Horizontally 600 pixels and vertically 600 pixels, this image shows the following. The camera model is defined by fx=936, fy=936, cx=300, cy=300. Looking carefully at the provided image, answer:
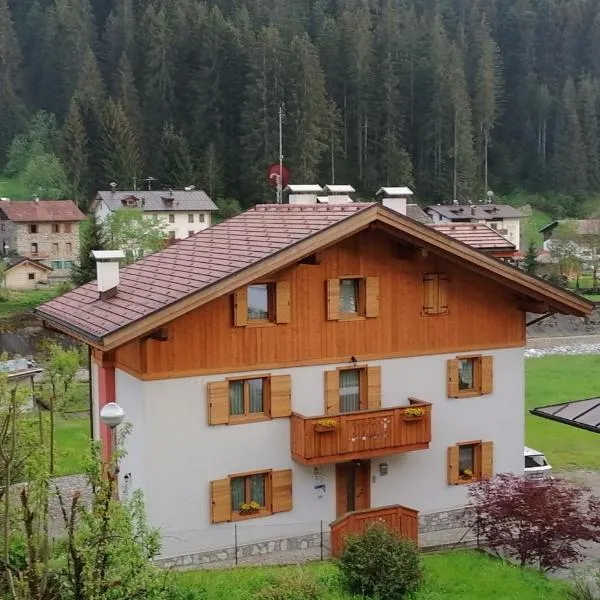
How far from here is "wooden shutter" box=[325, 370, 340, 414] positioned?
1858cm

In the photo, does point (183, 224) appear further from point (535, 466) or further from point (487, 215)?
point (535, 466)

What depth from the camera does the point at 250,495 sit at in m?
18.0

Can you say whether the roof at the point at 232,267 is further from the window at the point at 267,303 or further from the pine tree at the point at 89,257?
the pine tree at the point at 89,257

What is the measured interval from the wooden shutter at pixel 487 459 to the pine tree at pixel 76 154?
239 feet

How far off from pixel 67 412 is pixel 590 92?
312 ft

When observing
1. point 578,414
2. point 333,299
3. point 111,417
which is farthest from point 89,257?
point 111,417

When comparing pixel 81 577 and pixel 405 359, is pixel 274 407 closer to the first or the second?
pixel 405 359

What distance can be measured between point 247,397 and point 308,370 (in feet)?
4.43

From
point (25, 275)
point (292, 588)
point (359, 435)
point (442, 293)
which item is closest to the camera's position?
point (292, 588)

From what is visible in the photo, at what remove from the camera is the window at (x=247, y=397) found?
701 inches

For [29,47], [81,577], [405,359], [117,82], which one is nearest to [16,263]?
[117,82]

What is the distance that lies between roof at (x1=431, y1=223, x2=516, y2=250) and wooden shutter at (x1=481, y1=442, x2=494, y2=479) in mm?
4646

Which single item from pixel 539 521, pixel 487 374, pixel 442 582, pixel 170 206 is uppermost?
pixel 170 206

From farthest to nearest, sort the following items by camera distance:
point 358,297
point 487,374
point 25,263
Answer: point 25,263 → point 487,374 → point 358,297
